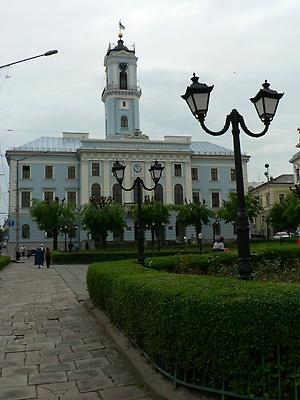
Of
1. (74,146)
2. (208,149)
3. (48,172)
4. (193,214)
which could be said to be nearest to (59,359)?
(193,214)

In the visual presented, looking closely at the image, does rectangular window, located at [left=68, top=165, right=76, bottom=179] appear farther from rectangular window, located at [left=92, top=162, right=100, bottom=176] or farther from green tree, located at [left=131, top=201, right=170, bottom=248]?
green tree, located at [left=131, top=201, right=170, bottom=248]

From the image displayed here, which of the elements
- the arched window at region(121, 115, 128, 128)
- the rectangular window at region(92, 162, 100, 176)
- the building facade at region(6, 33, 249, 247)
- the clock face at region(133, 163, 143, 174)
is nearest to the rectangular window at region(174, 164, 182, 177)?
the building facade at region(6, 33, 249, 247)

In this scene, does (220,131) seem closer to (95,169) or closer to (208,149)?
(95,169)

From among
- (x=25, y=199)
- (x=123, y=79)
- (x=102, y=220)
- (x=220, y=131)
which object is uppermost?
(x=123, y=79)

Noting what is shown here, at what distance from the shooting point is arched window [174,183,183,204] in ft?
196

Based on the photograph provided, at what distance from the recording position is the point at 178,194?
5994 cm

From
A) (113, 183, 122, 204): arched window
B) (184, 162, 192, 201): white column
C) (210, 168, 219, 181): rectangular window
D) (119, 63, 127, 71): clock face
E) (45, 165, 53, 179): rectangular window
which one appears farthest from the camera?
(119, 63, 127, 71): clock face

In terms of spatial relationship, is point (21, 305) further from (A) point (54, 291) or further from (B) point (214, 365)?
(B) point (214, 365)

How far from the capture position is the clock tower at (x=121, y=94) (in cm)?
6278

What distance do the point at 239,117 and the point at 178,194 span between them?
52507 mm

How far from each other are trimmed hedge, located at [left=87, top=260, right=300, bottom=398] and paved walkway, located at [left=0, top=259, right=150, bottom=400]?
29.5 inches

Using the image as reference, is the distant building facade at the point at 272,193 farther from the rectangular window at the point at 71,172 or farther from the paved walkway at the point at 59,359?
the paved walkway at the point at 59,359

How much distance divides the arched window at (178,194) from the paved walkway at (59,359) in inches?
1908

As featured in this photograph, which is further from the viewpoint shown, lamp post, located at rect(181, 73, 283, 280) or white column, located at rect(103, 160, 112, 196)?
white column, located at rect(103, 160, 112, 196)
